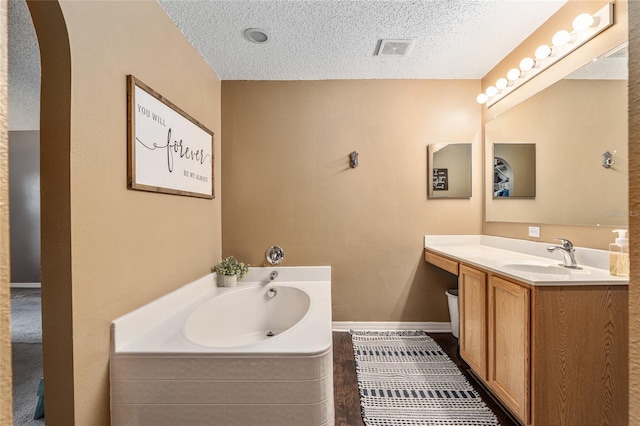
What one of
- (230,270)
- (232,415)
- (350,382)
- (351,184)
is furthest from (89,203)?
(351,184)

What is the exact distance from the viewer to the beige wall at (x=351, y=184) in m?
2.73

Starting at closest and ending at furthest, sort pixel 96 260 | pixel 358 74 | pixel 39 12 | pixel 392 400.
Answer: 1. pixel 39 12
2. pixel 96 260
3. pixel 392 400
4. pixel 358 74

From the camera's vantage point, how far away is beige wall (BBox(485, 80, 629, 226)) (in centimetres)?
150

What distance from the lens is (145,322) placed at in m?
1.45

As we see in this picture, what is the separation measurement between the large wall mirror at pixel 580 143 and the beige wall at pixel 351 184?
676 millimetres

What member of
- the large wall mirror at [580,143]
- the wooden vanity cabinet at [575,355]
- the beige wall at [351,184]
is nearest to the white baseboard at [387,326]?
the beige wall at [351,184]

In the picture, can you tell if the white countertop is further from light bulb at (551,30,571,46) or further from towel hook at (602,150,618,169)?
light bulb at (551,30,571,46)

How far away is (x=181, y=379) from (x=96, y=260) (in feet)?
2.08

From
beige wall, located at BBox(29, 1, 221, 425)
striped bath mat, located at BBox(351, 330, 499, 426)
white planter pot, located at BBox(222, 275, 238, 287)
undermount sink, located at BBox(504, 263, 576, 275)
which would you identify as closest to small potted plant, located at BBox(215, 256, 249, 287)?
white planter pot, located at BBox(222, 275, 238, 287)

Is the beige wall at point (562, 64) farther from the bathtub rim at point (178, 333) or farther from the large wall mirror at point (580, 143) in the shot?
the bathtub rim at point (178, 333)

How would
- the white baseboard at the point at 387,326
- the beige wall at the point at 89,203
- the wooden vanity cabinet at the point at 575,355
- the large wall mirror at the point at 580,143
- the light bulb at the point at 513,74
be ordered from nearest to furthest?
the beige wall at the point at 89,203
the wooden vanity cabinet at the point at 575,355
the large wall mirror at the point at 580,143
the light bulb at the point at 513,74
the white baseboard at the point at 387,326

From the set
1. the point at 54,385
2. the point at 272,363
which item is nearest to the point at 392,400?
the point at 272,363

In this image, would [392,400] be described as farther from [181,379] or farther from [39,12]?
[39,12]

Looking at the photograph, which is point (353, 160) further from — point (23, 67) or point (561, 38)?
point (23, 67)
